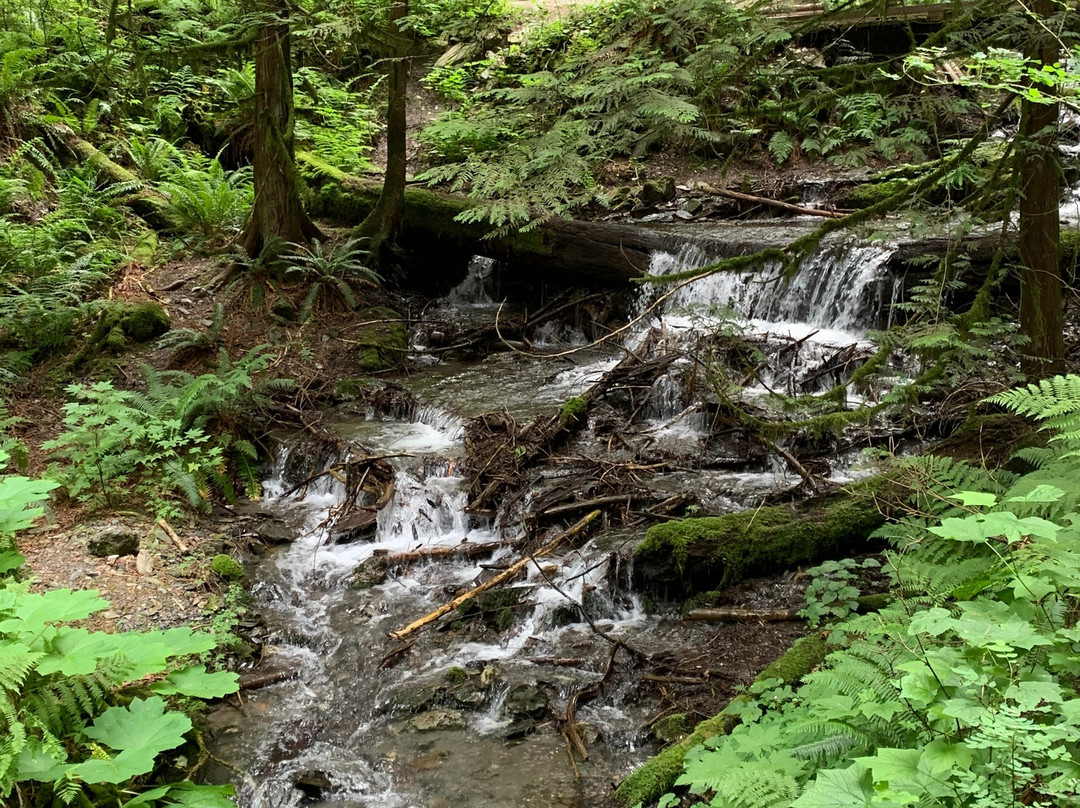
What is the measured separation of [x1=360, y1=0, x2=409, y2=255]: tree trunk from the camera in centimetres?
1009

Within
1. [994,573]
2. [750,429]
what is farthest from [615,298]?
[994,573]

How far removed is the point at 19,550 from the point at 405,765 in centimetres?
335

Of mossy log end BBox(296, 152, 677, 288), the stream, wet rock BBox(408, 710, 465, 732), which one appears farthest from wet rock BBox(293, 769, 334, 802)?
mossy log end BBox(296, 152, 677, 288)

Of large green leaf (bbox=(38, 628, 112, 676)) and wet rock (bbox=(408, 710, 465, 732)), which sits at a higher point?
large green leaf (bbox=(38, 628, 112, 676))

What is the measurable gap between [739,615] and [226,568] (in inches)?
154

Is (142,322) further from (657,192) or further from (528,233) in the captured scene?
(657,192)

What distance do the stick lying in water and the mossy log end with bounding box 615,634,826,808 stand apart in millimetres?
1935

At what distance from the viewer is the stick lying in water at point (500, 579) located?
Result: 5.53 meters

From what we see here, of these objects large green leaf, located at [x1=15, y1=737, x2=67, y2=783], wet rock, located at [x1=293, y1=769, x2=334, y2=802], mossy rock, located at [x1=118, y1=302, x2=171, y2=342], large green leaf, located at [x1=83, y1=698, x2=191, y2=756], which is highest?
mossy rock, located at [x1=118, y1=302, x2=171, y2=342]

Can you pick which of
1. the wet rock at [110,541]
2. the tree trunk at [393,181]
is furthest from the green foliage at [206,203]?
the wet rock at [110,541]

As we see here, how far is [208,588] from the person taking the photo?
5.76 meters

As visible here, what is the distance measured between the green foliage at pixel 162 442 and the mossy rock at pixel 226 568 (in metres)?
0.74

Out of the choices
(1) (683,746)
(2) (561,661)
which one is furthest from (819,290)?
(1) (683,746)

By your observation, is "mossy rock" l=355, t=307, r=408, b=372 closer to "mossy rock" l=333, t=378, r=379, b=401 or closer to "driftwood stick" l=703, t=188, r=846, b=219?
"mossy rock" l=333, t=378, r=379, b=401
